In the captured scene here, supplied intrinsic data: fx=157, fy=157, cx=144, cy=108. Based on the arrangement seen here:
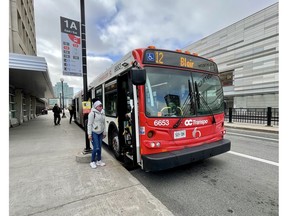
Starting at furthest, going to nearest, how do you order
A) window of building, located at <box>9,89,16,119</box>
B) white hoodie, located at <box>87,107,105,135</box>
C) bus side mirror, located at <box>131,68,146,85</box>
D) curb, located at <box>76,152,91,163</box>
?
window of building, located at <box>9,89,16,119</box>, curb, located at <box>76,152,91,163</box>, white hoodie, located at <box>87,107,105,135</box>, bus side mirror, located at <box>131,68,146,85</box>

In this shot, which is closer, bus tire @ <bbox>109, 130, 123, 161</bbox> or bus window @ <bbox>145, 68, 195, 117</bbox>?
bus window @ <bbox>145, 68, 195, 117</bbox>

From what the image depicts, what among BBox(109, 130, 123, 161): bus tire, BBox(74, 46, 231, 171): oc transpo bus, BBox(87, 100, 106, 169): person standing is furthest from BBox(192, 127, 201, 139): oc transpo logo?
BBox(87, 100, 106, 169): person standing

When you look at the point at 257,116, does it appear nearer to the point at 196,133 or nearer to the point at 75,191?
the point at 196,133

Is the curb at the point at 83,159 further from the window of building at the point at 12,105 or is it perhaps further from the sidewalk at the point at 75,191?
the window of building at the point at 12,105

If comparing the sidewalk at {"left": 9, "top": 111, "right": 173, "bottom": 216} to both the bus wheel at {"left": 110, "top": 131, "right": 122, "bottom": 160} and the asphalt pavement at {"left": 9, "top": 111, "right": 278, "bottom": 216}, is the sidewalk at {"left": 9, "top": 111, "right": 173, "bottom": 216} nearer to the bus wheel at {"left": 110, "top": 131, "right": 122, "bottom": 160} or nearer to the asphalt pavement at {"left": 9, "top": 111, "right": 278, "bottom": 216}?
the asphalt pavement at {"left": 9, "top": 111, "right": 278, "bottom": 216}

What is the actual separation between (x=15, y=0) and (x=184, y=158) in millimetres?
18611

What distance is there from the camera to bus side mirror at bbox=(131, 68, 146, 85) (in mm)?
3027

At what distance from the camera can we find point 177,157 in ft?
10.6

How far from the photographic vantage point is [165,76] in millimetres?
3574

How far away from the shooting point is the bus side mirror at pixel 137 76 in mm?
3027

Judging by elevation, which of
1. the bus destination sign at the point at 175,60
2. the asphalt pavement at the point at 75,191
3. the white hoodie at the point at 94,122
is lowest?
the asphalt pavement at the point at 75,191

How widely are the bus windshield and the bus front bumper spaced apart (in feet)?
2.63

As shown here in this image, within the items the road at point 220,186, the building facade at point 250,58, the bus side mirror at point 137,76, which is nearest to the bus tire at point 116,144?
the road at point 220,186

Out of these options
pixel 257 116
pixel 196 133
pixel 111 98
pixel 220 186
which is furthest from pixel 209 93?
pixel 257 116
